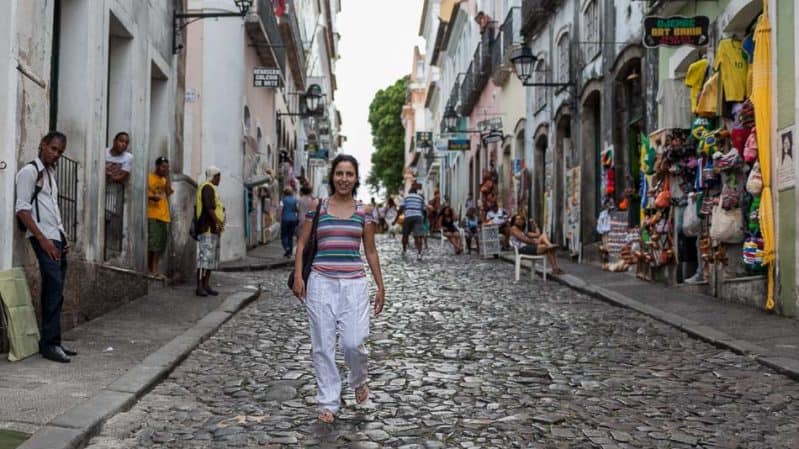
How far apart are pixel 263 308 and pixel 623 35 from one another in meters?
8.70

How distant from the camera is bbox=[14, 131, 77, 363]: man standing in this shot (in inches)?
268

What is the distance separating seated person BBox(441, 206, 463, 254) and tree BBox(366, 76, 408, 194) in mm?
59680

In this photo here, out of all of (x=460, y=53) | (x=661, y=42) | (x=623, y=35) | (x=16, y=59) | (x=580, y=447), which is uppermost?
(x=460, y=53)

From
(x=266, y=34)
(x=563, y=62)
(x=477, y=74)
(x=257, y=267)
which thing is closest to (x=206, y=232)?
(x=257, y=267)

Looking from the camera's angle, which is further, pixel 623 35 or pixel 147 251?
pixel 623 35

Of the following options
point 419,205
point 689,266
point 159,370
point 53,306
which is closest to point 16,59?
point 53,306

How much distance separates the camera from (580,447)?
4.90 m

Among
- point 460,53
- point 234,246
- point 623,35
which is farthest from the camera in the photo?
point 460,53

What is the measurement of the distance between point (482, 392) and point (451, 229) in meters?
18.4

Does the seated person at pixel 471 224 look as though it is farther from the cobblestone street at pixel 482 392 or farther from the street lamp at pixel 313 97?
the cobblestone street at pixel 482 392

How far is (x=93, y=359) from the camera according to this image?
7133 mm

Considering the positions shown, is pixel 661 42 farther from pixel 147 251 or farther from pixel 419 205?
pixel 419 205

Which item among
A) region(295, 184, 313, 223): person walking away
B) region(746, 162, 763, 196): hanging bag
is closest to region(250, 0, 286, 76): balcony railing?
region(295, 184, 313, 223): person walking away

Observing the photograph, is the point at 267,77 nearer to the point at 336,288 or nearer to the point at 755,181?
the point at 755,181
